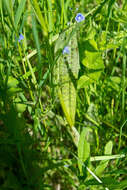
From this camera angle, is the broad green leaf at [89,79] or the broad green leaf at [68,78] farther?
the broad green leaf at [89,79]

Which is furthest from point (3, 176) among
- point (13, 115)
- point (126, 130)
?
point (126, 130)

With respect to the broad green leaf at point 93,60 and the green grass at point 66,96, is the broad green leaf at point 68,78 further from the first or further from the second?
the broad green leaf at point 93,60

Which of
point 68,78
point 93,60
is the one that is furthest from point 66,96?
point 93,60

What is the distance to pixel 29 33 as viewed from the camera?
163 centimetres

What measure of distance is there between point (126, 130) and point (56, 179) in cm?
48

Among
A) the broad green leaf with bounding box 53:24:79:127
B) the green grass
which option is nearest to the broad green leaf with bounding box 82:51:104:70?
the green grass

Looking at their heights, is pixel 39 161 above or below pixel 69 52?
below

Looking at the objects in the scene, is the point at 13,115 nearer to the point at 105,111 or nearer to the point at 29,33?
the point at 105,111

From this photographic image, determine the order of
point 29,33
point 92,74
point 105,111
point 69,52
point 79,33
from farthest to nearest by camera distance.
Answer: point 29,33 → point 105,111 → point 79,33 → point 92,74 → point 69,52

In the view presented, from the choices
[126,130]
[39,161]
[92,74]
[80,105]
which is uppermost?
[92,74]

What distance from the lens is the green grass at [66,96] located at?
959mm

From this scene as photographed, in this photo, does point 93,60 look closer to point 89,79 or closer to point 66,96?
point 89,79

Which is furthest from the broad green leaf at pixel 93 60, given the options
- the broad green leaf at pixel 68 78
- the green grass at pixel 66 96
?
the broad green leaf at pixel 68 78

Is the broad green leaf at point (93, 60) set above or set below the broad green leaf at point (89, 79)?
above
